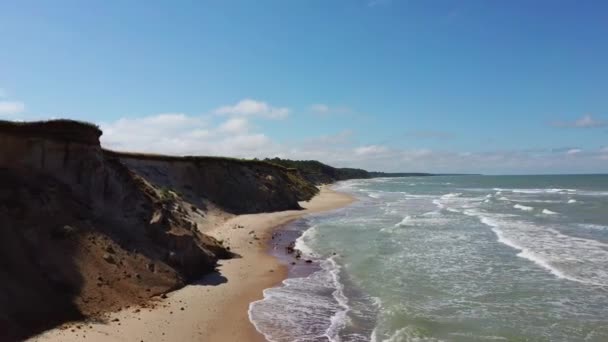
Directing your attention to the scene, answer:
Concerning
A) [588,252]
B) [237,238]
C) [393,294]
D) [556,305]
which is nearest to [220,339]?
[393,294]

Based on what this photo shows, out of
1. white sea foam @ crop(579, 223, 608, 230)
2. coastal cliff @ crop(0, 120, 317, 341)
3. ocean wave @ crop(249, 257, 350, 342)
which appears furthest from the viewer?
white sea foam @ crop(579, 223, 608, 230)

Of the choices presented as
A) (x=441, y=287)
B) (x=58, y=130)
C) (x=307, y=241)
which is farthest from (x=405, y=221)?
(x=58, y=130)

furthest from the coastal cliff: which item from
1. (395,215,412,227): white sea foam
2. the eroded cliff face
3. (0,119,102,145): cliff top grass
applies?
the eroded cliff face

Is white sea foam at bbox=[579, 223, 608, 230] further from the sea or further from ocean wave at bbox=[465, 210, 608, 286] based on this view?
ocean wave at bbox=[465, 210, 608, 286]

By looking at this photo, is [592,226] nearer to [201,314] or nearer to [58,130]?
[201,314]

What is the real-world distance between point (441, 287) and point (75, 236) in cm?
1351

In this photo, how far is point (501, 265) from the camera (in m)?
23.7

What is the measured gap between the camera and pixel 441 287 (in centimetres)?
1948

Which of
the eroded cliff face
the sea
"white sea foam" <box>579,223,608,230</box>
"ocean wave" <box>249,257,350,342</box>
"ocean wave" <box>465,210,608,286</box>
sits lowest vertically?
"ocean wave" <box>249,257,350,342</box>

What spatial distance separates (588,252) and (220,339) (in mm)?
21875

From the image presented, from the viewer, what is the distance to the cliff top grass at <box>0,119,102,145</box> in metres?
17.5

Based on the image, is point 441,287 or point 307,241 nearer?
point 441,287

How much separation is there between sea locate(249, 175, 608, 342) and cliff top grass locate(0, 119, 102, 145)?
9.45m

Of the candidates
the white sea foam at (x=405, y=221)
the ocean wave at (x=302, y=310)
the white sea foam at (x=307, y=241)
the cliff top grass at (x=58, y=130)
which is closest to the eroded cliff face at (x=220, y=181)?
the white sea foam at (x=307, y=241)
